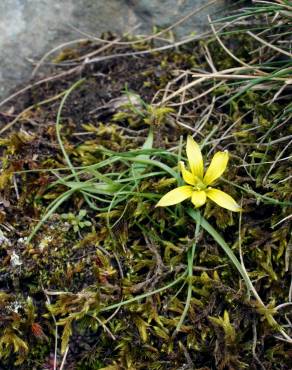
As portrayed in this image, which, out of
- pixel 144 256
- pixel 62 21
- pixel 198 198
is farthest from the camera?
pixel 62 21

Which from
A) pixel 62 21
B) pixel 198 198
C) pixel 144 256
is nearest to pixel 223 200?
pixel 198 198

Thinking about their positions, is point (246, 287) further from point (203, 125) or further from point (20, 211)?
point (20, 211)

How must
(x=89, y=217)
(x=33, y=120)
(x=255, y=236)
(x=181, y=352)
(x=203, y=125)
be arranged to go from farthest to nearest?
(x=33, y=120) < (x=203, y=125) < (x=89, y=217) < (x=255, y=236) < (x=181, y=352)

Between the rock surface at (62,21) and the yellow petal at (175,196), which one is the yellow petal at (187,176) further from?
the rock surface at (62,21)

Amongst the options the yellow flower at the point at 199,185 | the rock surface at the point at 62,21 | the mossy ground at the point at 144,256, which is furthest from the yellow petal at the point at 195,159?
the rock surface at the point at 62,21

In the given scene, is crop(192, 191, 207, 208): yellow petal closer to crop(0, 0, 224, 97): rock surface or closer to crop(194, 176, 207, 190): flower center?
crop(194, 176, 207, 190): flower center

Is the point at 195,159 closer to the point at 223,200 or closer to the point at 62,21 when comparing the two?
the point at 223,200

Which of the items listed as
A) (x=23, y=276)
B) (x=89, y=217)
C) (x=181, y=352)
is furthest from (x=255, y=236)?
(x=23, y=276)
